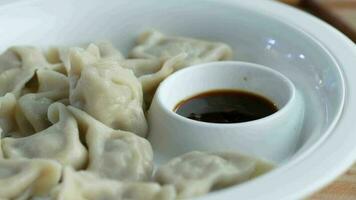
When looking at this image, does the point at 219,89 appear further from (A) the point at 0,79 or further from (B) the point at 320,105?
(A) the point at 0,79

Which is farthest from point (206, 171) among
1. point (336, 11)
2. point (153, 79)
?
point (336, 11)

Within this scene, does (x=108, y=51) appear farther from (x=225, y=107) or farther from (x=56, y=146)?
(x=56, y=146)

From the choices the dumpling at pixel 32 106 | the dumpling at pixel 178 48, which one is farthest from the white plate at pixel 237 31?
the dumpling at pixel 32 106

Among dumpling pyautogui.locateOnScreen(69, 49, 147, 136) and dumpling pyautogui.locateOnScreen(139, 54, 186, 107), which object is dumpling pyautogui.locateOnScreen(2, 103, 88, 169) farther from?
dumpling pyautogui.locateOnScreen(139, 54, 186, 107)

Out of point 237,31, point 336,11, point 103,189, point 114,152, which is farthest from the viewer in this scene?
point 336,11

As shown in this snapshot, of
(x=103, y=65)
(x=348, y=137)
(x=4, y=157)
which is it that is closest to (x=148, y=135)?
(x=103, y=65)

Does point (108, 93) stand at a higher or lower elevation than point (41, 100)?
higher

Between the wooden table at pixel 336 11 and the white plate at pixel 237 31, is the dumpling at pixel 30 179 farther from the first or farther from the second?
the wooden table at pixel 336 11
